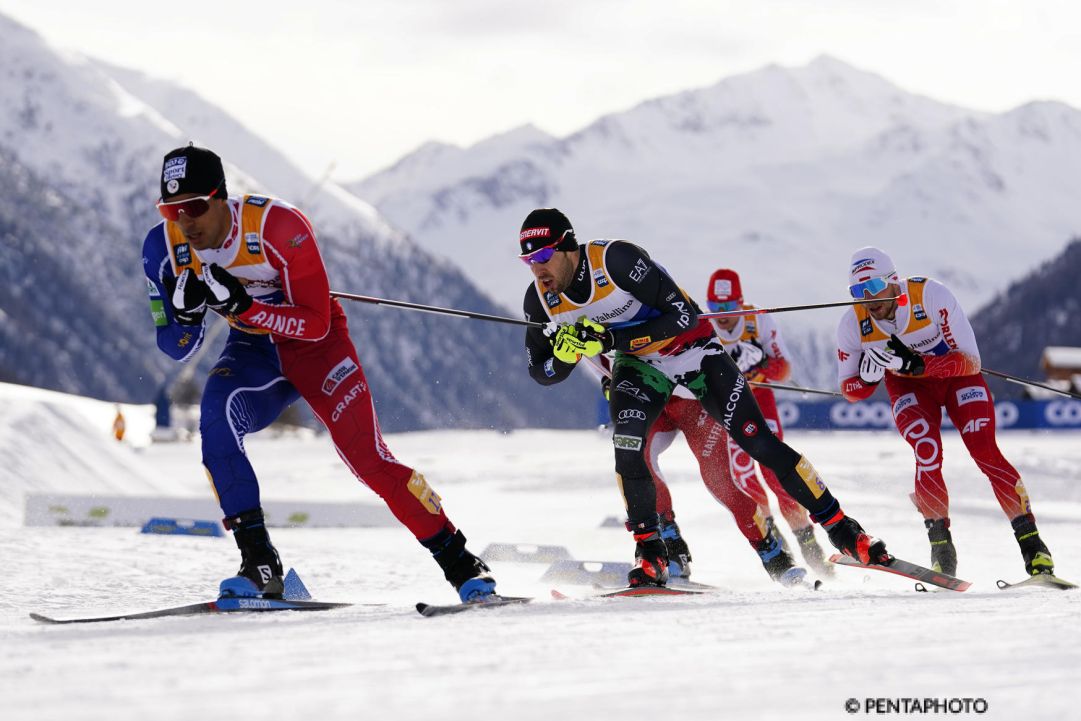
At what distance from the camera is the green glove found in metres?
6.11

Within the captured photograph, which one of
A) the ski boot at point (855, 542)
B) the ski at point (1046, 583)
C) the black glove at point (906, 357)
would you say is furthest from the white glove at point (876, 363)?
the ski at point (1046, 583)

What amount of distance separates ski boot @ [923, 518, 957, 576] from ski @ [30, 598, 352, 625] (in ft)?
12.1

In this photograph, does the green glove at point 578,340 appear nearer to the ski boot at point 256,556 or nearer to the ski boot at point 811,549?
the ski boot at point 256,556

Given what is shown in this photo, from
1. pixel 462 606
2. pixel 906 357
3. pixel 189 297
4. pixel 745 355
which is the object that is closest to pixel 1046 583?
pixel 906 357

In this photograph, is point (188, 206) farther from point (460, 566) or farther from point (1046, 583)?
point (1046, 583)

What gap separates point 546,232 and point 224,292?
5.25 ft

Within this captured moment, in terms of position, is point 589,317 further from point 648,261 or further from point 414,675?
point 414,675

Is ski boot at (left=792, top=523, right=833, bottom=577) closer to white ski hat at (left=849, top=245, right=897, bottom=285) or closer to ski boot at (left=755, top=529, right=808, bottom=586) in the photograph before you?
ski boot at (left=755, top=529, right=808, bottom=586)

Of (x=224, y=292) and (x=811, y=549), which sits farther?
(x=811, y=549)

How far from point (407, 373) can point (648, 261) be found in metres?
184

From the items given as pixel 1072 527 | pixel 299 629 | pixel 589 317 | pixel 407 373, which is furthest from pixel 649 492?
pixel 407 373

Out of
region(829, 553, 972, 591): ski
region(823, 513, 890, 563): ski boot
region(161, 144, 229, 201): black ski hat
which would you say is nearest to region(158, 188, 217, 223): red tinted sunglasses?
region(161, 144, 229, 201): black ski hat

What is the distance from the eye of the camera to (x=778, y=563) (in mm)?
7613

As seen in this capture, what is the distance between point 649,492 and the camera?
636 cm
